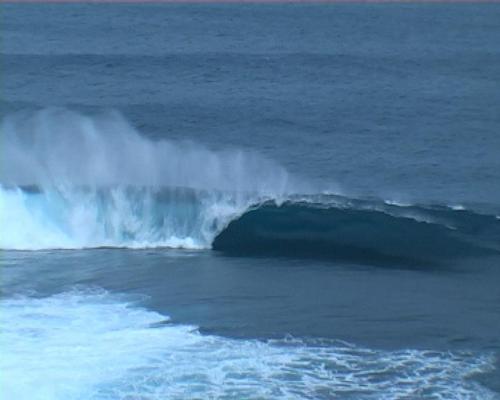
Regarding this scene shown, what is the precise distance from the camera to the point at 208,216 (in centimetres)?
2080

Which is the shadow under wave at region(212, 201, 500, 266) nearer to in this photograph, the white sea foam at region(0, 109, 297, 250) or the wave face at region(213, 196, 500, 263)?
the wave face at region(213, 196, 500, 263)

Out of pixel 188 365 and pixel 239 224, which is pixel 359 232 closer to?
pixel 239 224

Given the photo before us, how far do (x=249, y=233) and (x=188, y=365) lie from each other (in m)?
7.09

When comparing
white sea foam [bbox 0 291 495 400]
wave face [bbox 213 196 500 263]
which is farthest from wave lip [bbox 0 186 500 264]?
white sea foam [bbox 0 291 495 400]

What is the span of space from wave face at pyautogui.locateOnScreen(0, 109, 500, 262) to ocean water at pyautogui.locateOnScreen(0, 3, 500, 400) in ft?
0.17

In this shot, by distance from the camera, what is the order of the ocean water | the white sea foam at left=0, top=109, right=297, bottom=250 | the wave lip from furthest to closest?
the white sea foam at left=0, top=109, right=297, bottom=250 → the wave lip → the ocean water

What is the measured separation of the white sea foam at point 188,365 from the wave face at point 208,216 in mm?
5054

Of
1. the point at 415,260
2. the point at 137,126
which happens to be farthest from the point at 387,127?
the point at 415,260

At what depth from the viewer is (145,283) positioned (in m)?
17.4

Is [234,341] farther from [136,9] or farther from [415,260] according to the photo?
[136,9]

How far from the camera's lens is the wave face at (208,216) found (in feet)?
66.1

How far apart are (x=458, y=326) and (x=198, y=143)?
47.4ft

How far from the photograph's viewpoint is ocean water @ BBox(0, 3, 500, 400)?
44.8 ft

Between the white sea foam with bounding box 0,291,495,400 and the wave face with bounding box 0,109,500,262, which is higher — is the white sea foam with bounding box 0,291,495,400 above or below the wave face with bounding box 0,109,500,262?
below
